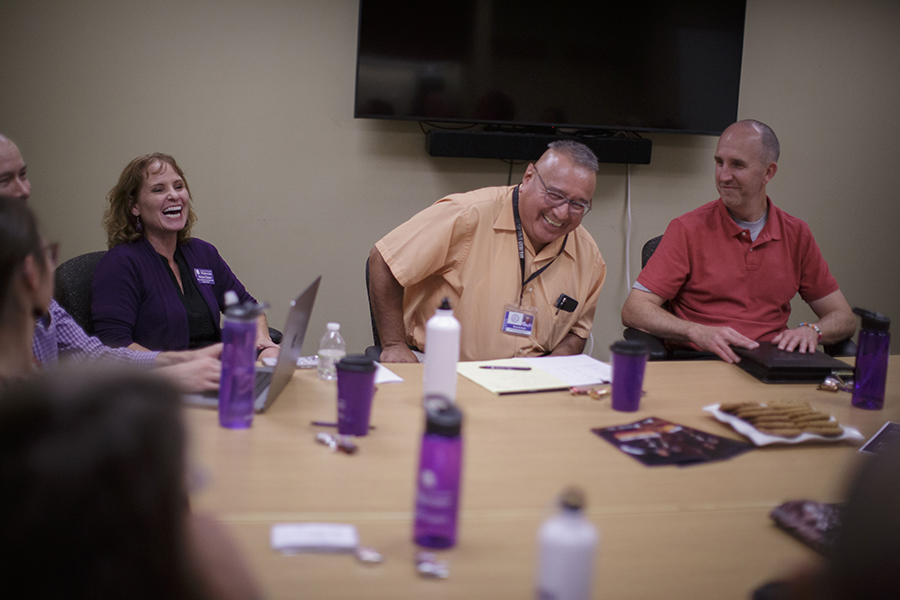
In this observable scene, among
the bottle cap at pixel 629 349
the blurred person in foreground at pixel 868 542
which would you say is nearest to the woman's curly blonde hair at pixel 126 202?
the bottle cap at pixel 629 349

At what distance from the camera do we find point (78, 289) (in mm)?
2416

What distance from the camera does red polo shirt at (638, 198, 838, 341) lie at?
2.88 metres

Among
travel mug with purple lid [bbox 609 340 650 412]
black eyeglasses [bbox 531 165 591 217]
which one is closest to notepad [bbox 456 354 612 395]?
travel mug with purple lid [bbox 609 340 650 412]

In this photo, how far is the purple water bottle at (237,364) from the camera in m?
1.44

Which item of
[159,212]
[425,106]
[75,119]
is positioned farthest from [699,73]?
[75,119]

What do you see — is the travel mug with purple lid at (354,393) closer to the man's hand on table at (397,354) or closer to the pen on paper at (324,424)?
the pen on paper at (324,424)

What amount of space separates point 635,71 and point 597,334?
1392mm

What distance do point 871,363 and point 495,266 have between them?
118 centimetres

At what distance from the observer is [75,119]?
3.49 metres

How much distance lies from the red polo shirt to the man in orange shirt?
19.3 inches

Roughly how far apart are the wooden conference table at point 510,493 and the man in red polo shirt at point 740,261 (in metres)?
1.05

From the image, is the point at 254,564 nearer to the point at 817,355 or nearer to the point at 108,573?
the point at 108,573

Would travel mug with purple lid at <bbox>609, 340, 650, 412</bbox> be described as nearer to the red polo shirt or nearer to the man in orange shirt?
the man in orange shirt

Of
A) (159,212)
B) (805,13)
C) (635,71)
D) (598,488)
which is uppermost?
(805,13)
